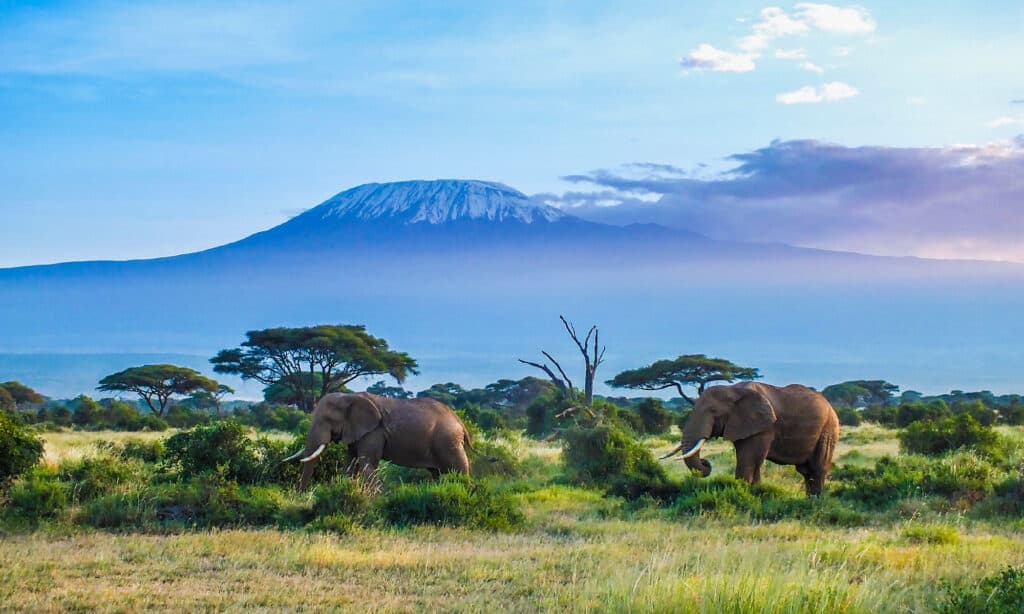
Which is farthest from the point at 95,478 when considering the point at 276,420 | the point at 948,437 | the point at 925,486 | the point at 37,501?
the point at 276,420

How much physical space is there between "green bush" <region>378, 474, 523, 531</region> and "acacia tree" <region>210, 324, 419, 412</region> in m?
35.1

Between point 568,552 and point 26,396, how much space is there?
56.4 metres

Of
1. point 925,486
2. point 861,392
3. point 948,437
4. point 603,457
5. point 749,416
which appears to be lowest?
point 861,392

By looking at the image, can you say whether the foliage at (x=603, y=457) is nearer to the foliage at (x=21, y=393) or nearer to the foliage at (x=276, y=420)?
the foliage at (x=276, y=420)

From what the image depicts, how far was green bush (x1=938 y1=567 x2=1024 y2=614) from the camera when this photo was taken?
7.11 meters

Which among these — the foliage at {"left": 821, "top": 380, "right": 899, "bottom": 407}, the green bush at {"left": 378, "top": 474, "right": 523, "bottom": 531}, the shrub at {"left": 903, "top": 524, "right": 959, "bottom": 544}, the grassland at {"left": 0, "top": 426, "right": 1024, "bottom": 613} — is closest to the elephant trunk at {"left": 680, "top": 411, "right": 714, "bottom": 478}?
the grassland at {"left": 0, "top": 426, "right": 1024, "bottom": 613}

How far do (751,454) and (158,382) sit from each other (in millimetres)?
44483

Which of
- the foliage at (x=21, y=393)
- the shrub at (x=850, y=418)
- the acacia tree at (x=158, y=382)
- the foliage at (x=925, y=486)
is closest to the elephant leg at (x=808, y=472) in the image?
the foliage at (x=925, y=486)

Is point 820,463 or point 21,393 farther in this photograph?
point 21,393

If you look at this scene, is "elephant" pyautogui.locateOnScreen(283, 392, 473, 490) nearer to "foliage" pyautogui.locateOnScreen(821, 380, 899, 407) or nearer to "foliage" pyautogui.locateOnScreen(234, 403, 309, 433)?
"foliage" pyautogui.locateOnScreen(234, 403, 309, 433)

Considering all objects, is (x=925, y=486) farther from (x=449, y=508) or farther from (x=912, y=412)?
(x=912, y=412)

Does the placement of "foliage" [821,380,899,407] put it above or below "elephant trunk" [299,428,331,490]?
below

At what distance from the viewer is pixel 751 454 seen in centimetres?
1658

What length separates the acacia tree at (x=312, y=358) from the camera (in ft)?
160
